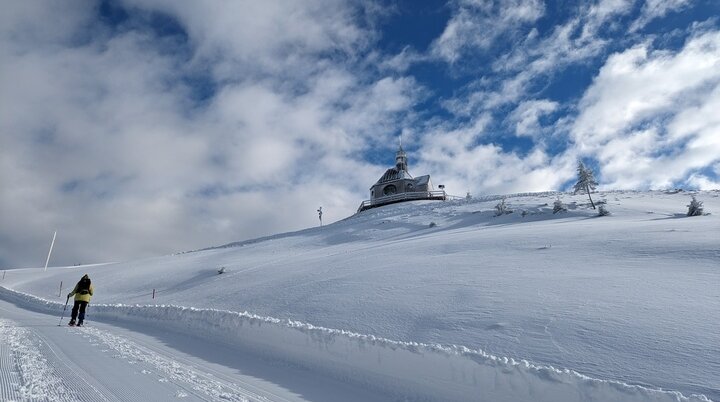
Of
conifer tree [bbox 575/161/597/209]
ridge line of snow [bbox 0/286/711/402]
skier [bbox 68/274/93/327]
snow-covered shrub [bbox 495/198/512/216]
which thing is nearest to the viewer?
ridge line of snow [bbox 0/286/711/402]

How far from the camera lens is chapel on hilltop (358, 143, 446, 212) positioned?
5872cm

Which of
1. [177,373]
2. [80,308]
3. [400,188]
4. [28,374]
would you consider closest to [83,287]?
[80,308]

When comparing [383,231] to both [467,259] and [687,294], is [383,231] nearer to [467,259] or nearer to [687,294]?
[467,259]

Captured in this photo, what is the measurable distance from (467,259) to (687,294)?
677cm

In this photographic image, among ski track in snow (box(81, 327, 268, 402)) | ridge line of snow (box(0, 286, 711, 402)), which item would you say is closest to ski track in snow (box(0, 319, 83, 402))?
ski track in snow (box(81, 327, 268, 402))

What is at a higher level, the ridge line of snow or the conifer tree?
the conifer tree

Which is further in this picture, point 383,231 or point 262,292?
point 383,231

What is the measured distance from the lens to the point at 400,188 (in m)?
64.0

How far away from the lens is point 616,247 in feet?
41.9

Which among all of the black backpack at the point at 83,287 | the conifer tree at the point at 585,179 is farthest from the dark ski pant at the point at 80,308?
the conifer tree at the point at 585,179

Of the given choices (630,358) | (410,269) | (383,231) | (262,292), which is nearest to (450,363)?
(630,358)

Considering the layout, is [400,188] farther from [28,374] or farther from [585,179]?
[28,374]

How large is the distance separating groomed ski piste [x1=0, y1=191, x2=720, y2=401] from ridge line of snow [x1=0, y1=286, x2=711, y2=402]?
19 mm

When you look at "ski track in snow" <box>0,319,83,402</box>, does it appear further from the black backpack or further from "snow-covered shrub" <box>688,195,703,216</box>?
"snow-covered shrub" <box>688,195,703,216</box>
